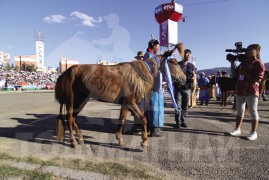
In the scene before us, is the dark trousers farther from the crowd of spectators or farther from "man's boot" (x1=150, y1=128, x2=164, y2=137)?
the crowd of spectators

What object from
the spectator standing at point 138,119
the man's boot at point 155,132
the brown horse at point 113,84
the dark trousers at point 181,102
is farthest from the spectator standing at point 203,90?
the brown horse at point 113,84

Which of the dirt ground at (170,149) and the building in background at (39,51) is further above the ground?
the building in background at (39,51)

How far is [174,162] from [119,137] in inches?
50.4

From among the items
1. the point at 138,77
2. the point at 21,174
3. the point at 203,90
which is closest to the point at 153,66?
the point at 138,77

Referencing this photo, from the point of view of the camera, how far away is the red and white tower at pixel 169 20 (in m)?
31.8

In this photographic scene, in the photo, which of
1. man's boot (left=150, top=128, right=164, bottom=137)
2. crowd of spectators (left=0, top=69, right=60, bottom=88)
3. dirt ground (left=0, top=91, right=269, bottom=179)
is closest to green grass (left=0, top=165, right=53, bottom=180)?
dirt ground (left=0, top=91, right=269, bottom=179)

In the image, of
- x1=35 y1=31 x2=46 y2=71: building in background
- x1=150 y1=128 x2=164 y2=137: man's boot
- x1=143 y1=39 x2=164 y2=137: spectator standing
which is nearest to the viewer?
x1=143 y1=39 x2=164 y2=137: spectator standing

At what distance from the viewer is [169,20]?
106ft

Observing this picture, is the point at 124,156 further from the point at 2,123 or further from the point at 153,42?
the point at 2,123

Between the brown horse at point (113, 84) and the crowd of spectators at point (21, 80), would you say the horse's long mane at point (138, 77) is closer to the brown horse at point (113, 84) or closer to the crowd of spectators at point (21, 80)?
the brown horse at point (113, 84)

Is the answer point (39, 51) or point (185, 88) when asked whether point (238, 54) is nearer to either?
point (185, 88)

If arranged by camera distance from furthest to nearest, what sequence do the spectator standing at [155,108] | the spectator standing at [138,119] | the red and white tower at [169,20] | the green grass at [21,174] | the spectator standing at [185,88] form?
the red and white tower at [169,20] → the spectator standing at [185,88] → the spectator standing at [138,119] → the spectator standing at [155,108] → the green grass at [21,174]

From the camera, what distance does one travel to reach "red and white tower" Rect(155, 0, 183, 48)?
3178 centimetres

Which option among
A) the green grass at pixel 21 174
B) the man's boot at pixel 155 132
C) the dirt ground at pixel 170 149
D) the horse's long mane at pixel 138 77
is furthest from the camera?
the man's boot at pixel 155 132
